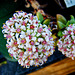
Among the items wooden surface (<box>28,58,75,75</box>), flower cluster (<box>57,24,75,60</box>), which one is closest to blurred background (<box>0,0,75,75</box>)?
wooden surface (<box>28,58,75,75</box>)

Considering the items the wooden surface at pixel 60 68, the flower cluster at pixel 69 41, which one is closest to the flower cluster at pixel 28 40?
the flower cluster at pixel 69 41

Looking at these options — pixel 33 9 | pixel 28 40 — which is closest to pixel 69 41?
pixel 28 40

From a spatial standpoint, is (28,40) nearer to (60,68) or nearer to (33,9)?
(33,9)

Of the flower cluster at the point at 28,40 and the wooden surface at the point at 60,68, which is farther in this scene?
the wooden surface at the point at 60,68

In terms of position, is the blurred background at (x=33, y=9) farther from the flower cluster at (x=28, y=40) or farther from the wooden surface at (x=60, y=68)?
the flower cluster at (x=28, y=40)

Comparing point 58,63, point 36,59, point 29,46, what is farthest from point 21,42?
point 58,63
